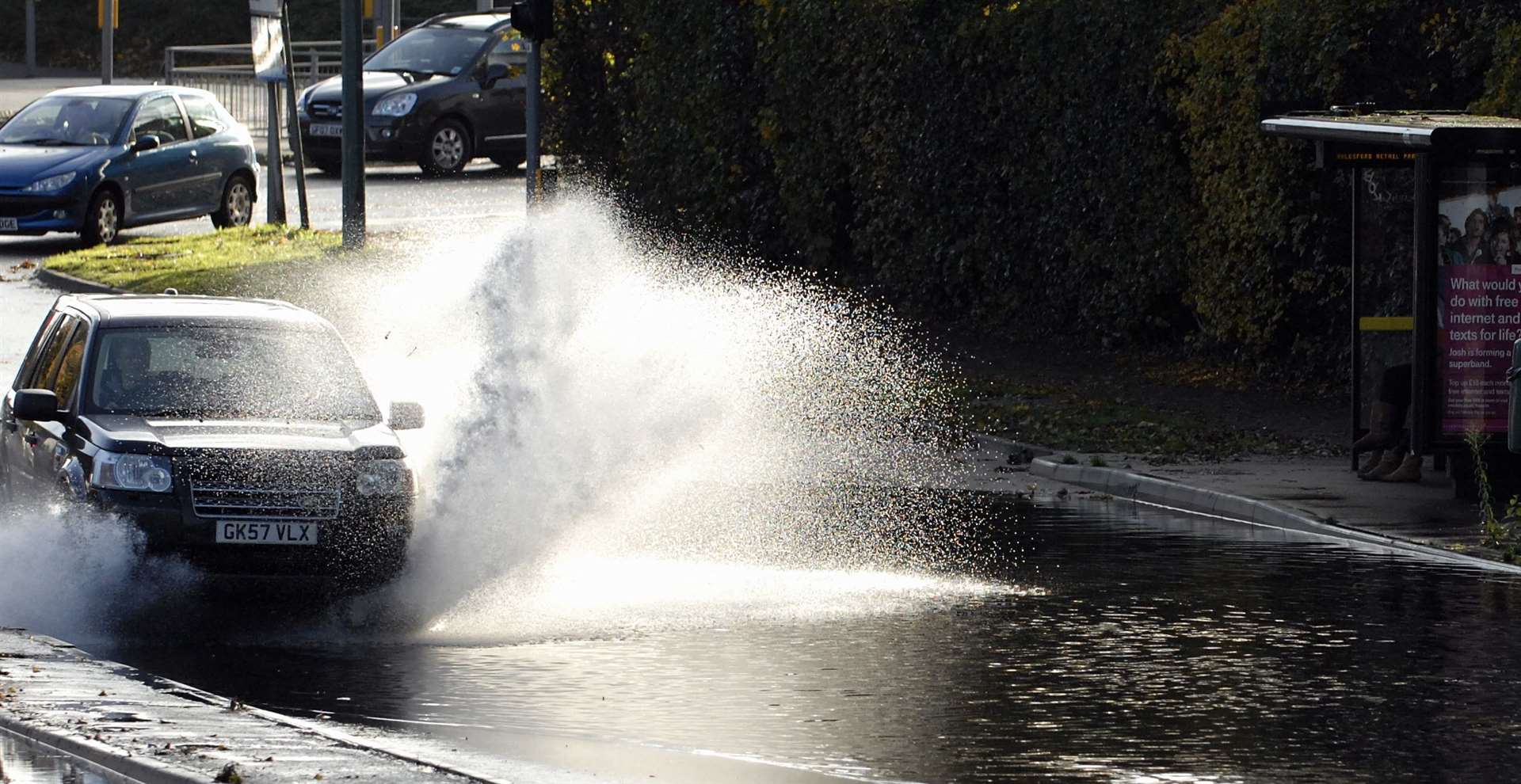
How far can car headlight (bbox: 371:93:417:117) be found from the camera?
112 ft

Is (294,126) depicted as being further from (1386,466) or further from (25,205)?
(1386,466)

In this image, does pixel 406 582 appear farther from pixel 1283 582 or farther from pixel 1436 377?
pixel 1436 377

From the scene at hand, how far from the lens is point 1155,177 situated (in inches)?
775

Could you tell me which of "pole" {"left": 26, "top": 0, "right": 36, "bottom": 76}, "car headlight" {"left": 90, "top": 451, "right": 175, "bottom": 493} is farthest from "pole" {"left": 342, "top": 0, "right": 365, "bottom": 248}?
"pole" {"left": 26, "top": 0, "right": 36, "bottom": 76}

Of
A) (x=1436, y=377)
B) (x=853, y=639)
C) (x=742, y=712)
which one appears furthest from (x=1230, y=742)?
(x=1436, y=377)

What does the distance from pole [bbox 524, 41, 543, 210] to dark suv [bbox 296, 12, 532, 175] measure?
11323 mm

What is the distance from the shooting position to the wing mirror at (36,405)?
10.9 m

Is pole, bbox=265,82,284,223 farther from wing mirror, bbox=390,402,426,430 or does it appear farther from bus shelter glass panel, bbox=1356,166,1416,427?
wing mirror, bbox=390,402,426,430

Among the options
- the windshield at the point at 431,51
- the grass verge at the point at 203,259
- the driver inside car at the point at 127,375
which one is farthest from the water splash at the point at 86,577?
the windshield at the point at 431,51

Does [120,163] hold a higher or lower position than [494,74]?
lower

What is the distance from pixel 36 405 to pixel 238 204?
64.5ft

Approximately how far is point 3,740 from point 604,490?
535cm

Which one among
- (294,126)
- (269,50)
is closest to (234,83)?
(294,126)

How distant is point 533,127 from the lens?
75.2 feet
